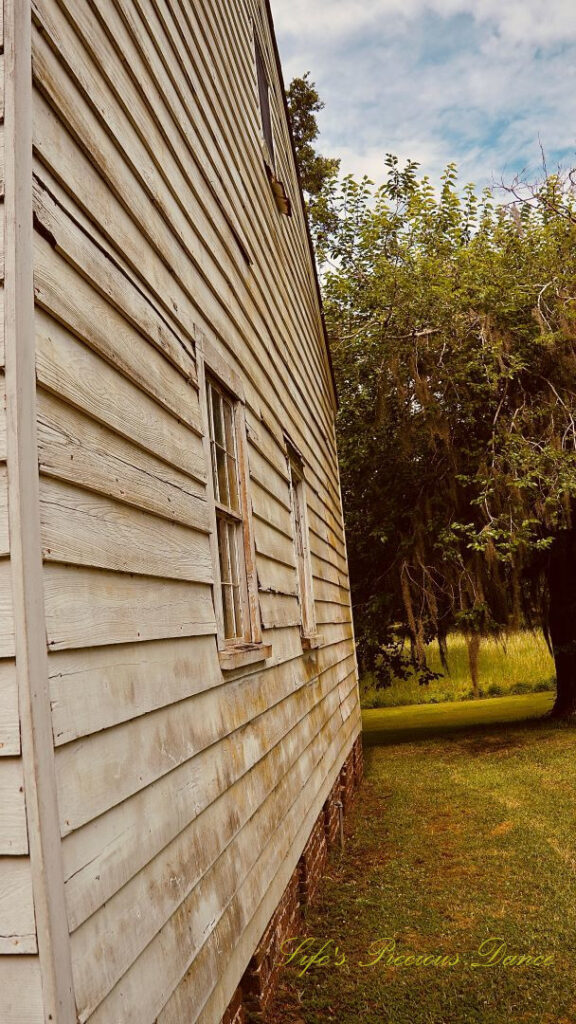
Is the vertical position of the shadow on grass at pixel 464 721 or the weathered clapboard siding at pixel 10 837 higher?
the weathered clapboard siding at pixel 10 837

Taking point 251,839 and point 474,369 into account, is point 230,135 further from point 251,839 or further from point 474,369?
point 474,369

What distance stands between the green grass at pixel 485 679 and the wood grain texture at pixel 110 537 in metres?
20.5

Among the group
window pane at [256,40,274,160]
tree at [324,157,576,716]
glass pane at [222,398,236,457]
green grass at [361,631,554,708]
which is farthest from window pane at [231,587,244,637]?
green grass at [361,631,554,708]

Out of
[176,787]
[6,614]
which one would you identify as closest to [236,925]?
[176,787]

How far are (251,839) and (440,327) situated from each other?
9600 mm

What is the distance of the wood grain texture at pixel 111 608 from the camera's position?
6.12ft

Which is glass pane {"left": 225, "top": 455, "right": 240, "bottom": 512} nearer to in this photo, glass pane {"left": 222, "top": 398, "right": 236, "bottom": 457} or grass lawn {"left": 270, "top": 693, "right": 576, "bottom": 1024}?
glass pane {"left": 222, "top": 398, "right": 236, "bottom": 457}

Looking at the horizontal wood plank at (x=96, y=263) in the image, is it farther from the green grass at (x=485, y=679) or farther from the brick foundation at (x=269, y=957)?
the green grass at (x=485, y=679)

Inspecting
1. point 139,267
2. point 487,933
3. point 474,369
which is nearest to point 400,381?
point 474,369

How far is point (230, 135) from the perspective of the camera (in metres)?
4.62

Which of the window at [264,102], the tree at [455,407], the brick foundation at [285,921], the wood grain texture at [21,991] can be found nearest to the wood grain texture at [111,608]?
the wood grain texture at [21,991]

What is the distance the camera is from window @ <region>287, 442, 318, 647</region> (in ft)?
19.8

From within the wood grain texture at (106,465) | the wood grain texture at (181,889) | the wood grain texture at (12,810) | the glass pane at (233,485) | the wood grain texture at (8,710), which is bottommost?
the wood grain texture at (181,889)

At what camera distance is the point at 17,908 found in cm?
161
